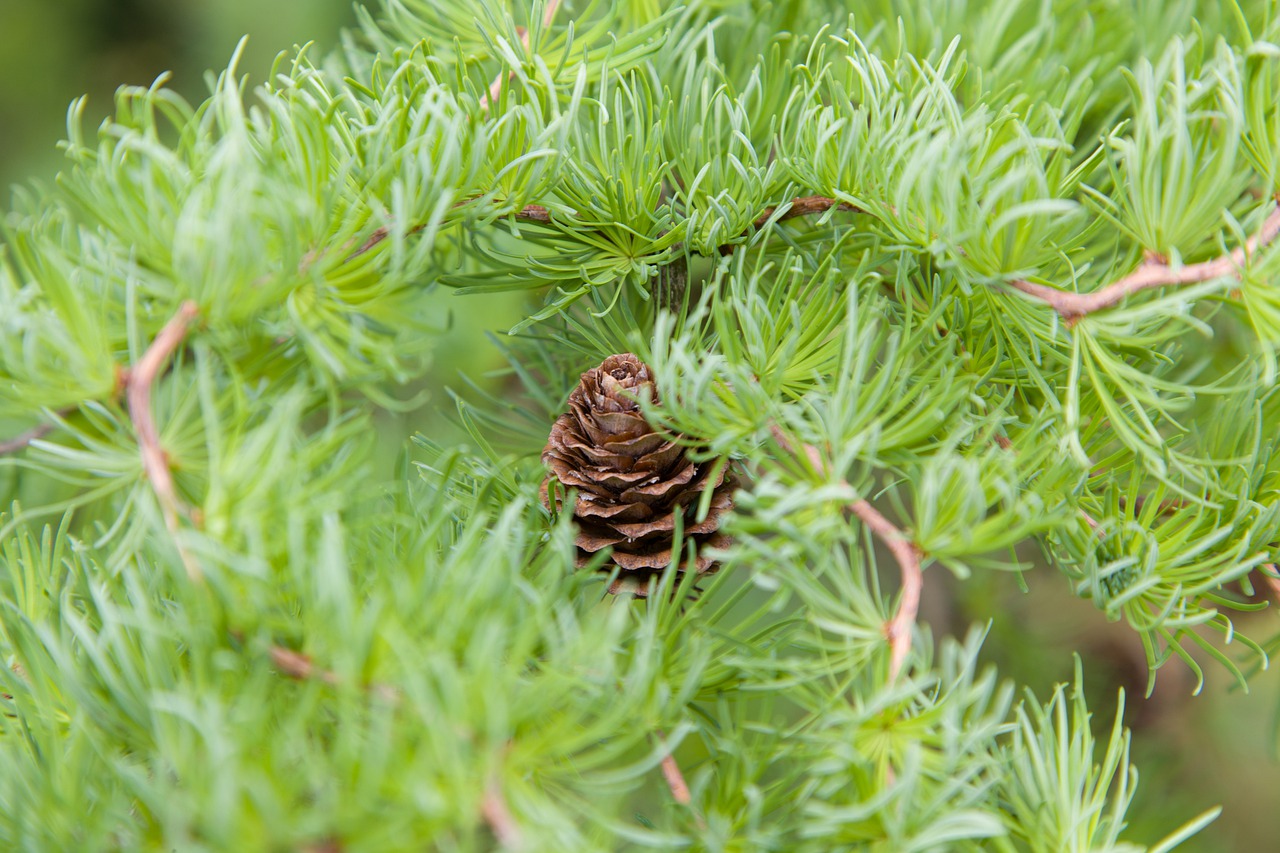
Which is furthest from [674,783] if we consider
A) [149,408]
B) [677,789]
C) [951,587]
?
[951,587]

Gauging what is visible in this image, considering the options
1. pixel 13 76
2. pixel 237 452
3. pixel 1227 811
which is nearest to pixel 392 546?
pixel 237 452

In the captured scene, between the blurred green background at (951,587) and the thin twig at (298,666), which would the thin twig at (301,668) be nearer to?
the thin twig at (298,666)

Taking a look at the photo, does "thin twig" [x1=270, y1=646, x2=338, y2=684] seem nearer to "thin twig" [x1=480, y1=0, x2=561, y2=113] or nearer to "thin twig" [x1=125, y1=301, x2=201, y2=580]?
"thin twig" [x1=125, y1=301, x2=201, y2=580]

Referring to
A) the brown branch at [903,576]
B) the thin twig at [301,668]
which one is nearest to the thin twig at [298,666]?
the thin twig at [301,668]

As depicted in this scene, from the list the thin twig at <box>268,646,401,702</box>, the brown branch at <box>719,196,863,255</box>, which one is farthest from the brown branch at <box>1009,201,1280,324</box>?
the thin twig at <box>268,646,401,702</box>

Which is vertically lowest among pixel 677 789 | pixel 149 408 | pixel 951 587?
pixel 951 587

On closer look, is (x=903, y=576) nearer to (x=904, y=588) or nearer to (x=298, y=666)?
(x=904, y=588)

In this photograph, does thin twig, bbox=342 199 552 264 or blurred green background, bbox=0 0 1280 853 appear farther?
blurred green background, bbox=0 0 1280 853
